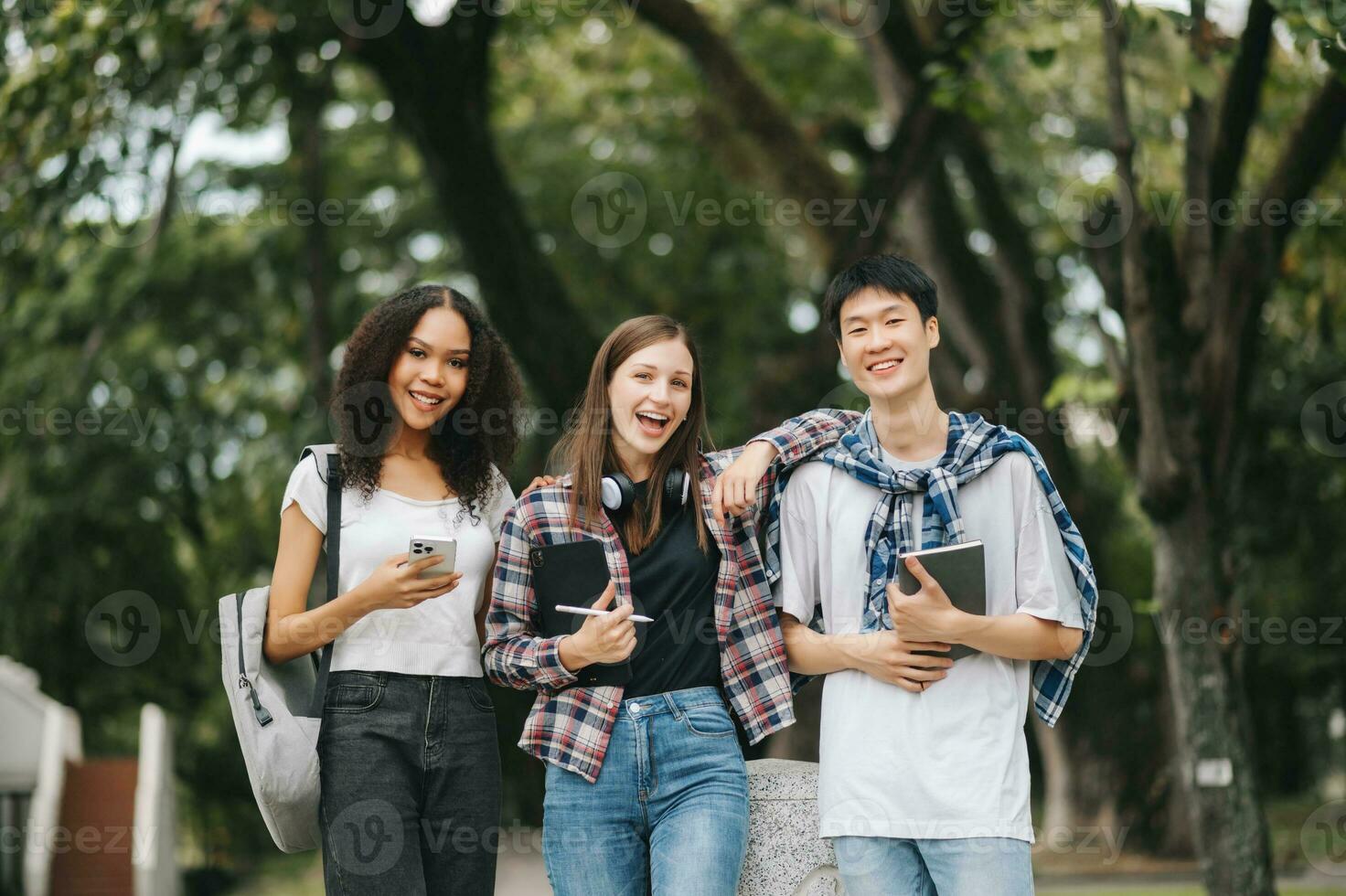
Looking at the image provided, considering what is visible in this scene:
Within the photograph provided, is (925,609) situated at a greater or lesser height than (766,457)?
lesser

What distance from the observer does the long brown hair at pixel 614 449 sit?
130 inches

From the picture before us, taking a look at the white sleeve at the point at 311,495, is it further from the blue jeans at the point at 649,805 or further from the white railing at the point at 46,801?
the white railing at the point at 46,801

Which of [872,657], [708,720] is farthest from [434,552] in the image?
[872,657]

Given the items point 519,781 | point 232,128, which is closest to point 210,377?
point 232,128

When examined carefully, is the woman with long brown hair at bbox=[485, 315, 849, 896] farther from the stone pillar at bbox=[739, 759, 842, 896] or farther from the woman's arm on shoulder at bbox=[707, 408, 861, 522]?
the stone pillar at bbox=[739, 759, 842, 896]

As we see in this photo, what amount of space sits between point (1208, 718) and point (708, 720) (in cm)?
414

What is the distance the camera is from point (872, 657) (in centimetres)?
304

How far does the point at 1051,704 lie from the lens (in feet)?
10.6

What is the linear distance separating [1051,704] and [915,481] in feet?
2.11

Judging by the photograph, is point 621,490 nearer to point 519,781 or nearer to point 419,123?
point 419,123

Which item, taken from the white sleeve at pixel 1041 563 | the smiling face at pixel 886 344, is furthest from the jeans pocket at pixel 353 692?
the white sleeve at pixel 1041 563

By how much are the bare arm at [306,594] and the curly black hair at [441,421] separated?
0.19 metres

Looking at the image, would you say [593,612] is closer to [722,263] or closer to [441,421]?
[441,421]

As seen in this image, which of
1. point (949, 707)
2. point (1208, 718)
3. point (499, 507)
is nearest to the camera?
point (949, 707)
